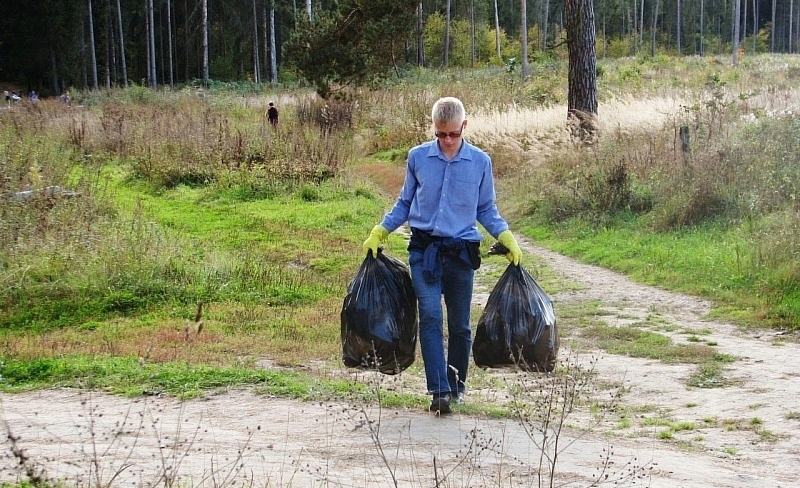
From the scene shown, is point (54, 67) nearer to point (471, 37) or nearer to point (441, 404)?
point (471, 37)

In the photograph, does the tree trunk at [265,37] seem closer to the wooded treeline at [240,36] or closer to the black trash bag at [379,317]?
the wooded treeline at [240,36]

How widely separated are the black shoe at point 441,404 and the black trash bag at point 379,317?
1.09ft

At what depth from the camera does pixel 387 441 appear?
514 centimetres

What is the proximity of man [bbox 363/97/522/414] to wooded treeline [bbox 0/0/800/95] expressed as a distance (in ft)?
80.0

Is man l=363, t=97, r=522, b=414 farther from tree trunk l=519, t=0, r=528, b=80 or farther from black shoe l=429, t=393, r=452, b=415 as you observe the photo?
tree trunk l=519, t=0, r=528, b=80

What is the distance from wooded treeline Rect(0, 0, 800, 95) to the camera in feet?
148

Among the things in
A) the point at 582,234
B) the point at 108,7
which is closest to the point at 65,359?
the point at 582,234

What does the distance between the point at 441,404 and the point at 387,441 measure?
0.61m

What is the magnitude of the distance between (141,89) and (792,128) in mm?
32976

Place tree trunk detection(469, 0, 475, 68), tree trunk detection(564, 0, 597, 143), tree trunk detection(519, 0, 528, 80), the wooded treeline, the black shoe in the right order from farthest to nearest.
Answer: tree trunk detection(469, 0, 475, 68) → the wooded treeline → tree trunk detection(519, 0, 528, 80) → tree trunk detection(564, 0, 597, 143) → the black shoe

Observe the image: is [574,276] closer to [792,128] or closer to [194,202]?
[792,128]

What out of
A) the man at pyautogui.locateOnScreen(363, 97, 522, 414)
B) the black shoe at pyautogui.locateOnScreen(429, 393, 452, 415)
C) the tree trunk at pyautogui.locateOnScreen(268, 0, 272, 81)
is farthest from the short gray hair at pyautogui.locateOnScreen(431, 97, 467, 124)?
the tree trunk at pyautogui.locateOnScreen(268, 0, 272, 81)

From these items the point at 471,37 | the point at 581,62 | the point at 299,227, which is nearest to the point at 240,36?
the point at 471,37

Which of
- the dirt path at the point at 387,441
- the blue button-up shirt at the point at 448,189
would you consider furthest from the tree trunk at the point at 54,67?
the blue button-up shirt at the point at 448,189
